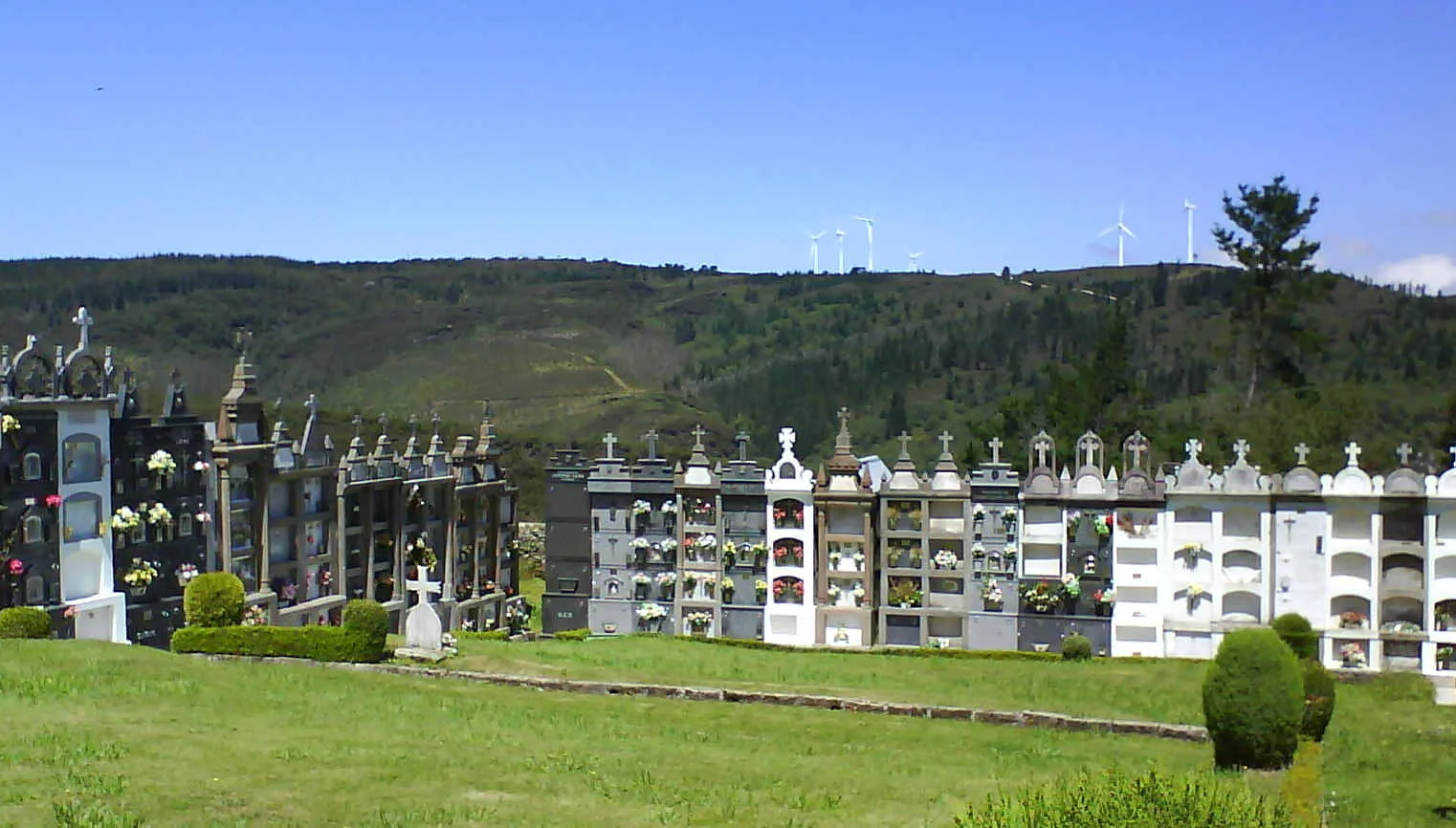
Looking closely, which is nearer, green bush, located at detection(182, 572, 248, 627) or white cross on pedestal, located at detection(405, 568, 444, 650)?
white cross on pedestal, located at detection(405, 568, 444, 650)

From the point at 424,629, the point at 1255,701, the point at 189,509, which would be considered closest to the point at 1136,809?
the point at 1255,701

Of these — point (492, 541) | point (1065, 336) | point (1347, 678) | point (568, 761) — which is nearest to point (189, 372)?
point (1065, 336)

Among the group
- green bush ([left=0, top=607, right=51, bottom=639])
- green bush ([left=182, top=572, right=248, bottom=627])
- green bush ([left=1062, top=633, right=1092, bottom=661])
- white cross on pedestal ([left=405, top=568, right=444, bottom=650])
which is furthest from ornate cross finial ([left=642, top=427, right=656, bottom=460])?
green bush ([left=0, top=607, right=51, bottom=639])

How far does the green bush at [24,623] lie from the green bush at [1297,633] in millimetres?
29384

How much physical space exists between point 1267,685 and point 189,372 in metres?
121

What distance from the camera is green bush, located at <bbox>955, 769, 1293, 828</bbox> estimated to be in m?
16.0

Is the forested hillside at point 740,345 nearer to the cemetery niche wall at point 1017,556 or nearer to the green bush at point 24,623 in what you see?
the cemetery niche wall at point 1017,556

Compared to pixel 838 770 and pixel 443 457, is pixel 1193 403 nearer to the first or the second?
pixel 443 457

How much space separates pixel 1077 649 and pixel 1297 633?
9.12 m

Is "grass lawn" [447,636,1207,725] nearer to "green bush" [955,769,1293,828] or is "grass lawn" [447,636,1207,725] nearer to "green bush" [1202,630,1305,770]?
"green bush" [1202,630,1305,770]

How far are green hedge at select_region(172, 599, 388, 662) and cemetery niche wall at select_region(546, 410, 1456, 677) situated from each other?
1848 cm

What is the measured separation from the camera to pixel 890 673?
43125mm

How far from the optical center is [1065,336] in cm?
13200

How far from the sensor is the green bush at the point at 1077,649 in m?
50.1
